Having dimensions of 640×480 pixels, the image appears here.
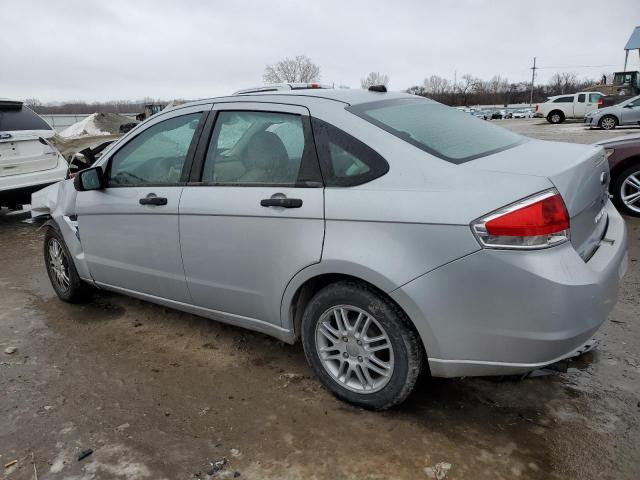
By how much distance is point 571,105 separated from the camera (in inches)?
1122

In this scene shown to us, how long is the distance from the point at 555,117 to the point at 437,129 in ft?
98.8

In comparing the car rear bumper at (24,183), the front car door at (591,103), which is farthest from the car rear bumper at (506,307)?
the front car door at (591,103)

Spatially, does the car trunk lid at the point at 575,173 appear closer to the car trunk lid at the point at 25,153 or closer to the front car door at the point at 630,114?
the car trunk lid at the point at 25,153

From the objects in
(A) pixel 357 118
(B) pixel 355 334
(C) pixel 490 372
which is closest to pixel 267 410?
(B) pixel 355 334

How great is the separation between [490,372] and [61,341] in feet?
10.1

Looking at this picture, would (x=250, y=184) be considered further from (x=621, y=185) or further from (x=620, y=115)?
(x=620, y=115)

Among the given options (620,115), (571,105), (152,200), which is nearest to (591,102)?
(571,105)

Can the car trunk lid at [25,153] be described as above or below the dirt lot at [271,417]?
above

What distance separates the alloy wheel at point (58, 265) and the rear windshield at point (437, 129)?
3.01 m

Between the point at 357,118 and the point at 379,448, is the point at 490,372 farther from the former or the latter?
the point at 357,118

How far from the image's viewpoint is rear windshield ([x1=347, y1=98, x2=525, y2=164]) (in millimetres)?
2539

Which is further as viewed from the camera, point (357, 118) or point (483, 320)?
point (357, 118)

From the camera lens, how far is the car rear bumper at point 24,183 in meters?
7.05

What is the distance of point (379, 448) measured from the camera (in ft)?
7.88
